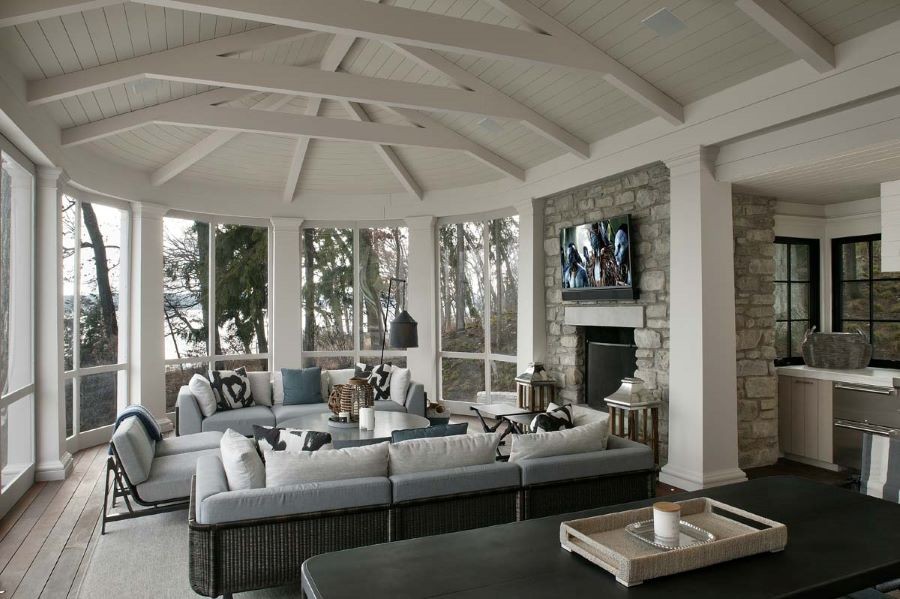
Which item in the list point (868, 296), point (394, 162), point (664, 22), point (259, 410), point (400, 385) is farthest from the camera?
point (394, 162)

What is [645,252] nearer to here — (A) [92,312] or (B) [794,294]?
(B) [794,294]

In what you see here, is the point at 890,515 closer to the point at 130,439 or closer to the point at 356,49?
the point at 130,439

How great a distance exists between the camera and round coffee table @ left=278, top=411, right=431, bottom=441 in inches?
190

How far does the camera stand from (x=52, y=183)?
5129 mm

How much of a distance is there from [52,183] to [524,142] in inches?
177

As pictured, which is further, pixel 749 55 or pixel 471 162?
pixel 471 162

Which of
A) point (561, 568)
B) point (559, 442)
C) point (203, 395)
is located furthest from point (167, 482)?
point (561, 568)

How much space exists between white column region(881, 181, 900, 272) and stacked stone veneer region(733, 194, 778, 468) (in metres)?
1.16

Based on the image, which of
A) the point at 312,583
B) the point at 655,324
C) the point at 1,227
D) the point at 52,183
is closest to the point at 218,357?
the point at 52,183

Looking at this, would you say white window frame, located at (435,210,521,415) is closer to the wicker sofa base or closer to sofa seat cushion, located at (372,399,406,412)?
sofa seat cushion, located at (372,399,406,412)

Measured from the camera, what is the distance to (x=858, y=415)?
504 centimetres

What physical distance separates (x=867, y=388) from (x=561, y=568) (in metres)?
4.46

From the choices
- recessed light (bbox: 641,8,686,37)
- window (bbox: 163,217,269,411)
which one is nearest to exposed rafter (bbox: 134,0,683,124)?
recessed light (bbox: 641,8,686,37)

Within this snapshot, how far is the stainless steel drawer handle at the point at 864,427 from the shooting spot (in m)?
4.79
